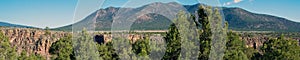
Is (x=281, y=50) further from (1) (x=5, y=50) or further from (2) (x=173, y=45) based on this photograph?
(1) (x=5, y=50)

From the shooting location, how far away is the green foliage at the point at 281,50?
107 ft

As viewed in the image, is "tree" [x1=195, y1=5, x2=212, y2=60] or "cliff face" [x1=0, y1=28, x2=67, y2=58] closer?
"tree" [x1=195, y1=5, x2=212, y2=60]

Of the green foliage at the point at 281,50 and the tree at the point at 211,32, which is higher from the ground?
the tree at the point at 211,32

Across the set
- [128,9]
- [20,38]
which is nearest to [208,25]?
[128,9]

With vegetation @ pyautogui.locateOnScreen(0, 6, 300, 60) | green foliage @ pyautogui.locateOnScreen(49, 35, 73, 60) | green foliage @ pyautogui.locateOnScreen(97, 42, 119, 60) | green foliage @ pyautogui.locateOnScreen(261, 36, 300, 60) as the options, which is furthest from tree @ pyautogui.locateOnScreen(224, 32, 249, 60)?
green foliage @ pyautogui.locateOnScreen(49, 35, 73, 60)

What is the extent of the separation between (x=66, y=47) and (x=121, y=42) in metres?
10.8

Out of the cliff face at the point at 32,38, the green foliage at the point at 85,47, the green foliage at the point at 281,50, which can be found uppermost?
the green foliage at the point at 85,47

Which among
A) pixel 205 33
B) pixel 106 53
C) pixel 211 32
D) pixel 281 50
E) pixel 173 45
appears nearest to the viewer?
pixel 211 32

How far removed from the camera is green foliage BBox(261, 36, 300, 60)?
3247 cm

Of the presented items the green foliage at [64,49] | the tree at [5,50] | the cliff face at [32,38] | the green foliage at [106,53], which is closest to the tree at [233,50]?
the green foliage at [106,53]

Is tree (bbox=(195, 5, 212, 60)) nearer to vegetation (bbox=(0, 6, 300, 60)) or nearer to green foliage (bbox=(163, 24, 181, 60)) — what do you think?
vegetation (bbox=(0, 6, 300, 60))

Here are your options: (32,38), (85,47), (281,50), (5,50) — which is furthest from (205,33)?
(32,38)

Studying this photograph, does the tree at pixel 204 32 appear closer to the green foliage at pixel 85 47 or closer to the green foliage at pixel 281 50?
the green foliage at pixel 85 47

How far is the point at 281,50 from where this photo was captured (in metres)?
32.8
